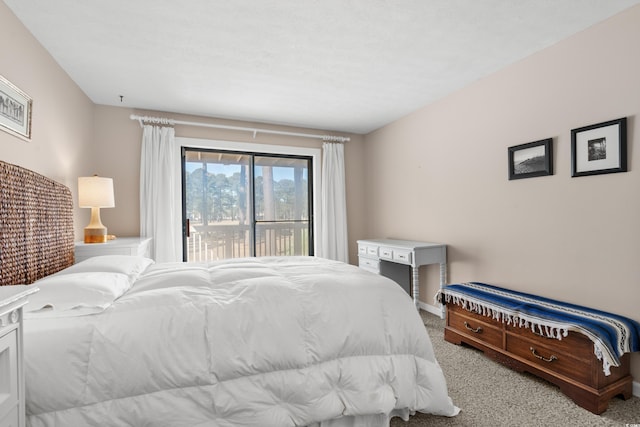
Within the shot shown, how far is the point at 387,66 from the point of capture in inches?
110

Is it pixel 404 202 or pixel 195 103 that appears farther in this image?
pixel 404 202

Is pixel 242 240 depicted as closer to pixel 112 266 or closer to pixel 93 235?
pixel 93 235

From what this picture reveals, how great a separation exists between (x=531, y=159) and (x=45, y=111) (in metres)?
3.94

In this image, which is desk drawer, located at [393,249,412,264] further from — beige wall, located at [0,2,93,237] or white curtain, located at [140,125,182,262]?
beige wall, located at [0,2,93,237]

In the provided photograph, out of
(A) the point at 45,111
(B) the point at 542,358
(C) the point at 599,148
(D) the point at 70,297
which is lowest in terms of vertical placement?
(B) the point at 542,358

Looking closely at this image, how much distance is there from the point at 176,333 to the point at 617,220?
2759 mm

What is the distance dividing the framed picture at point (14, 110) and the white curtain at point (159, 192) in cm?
154

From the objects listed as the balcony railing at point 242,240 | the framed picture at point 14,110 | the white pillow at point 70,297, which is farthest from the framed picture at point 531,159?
the framed picture at point 14,110

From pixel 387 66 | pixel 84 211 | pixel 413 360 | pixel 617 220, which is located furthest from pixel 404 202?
pixel 84 211

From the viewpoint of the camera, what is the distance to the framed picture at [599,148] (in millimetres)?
2074

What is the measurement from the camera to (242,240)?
4.46 meters

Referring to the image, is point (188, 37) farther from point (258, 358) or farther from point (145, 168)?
point (258, 358)

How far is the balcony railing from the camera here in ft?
13.9

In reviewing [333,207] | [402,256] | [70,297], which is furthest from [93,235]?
[402,256]
